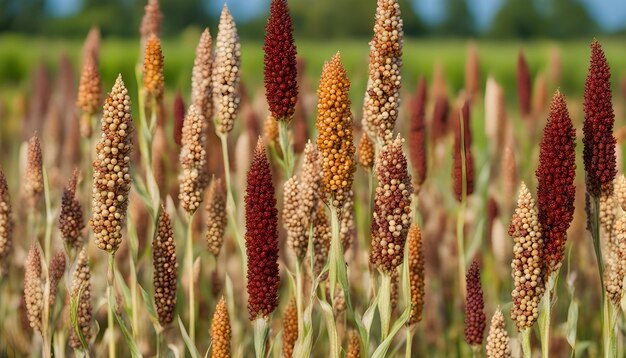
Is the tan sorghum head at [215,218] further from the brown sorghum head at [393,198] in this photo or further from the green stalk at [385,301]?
the brown sorghum head at [393,198]

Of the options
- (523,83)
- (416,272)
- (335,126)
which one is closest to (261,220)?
(335,126)

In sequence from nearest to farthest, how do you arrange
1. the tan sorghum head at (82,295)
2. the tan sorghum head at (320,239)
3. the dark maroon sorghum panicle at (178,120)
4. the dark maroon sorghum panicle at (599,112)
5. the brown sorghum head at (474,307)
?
the dark maroon sorghum panicle at (599,112) < the brown sorghum head at (474,307) < the tan sorghum head at (82,295) < the tan sorghum head at (320,239) < the dark maroon sorghum panicle at (178,120)

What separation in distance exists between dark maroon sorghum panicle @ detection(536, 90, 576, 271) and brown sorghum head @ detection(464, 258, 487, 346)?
0.79 feet

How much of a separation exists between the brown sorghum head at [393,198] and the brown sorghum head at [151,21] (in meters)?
1.39

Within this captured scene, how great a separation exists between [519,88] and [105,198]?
9.36 feet

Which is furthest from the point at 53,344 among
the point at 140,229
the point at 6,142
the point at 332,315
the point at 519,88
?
the point at 6,142

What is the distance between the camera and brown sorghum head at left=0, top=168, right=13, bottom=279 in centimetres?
259

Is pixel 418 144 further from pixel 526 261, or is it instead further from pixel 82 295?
pixel 82 295

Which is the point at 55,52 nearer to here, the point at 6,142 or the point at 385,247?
the point at 6,142

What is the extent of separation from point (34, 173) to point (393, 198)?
1.49m

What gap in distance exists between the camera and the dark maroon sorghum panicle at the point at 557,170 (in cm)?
201

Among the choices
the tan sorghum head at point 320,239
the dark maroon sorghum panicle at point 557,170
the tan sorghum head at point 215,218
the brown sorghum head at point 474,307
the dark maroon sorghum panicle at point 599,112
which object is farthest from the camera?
the tan sorghum head at point 215,218

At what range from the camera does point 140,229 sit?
345cm

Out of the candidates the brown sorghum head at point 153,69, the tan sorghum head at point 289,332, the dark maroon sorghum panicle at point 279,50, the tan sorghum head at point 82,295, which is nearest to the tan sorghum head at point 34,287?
the tan sorghum head at point 82,295
